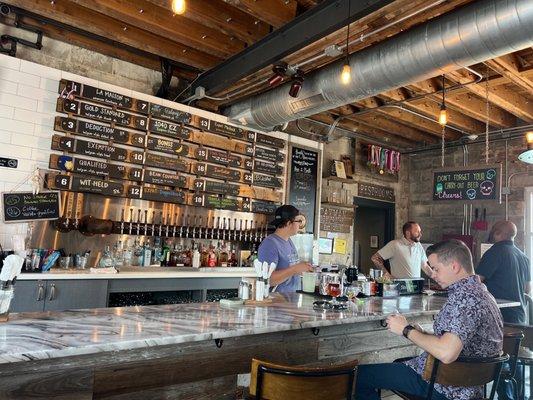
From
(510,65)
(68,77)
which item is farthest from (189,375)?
(510,65)

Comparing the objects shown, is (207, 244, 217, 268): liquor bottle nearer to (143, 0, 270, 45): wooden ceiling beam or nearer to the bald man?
(143, 0, 270, 45): wooden ceiling beam

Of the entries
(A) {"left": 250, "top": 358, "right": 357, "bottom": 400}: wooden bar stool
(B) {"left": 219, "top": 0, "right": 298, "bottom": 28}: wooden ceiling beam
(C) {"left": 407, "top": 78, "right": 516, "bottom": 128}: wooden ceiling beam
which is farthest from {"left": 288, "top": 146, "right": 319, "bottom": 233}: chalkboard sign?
(A) {"left": 250, "top": 358, "right": 357, "bottom": 400}: wooden bar stool

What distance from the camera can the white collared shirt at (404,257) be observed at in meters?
5.31

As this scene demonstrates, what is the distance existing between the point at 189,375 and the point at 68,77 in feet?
12.2

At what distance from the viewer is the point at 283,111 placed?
4840 millimetres

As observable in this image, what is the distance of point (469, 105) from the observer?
5.84 m

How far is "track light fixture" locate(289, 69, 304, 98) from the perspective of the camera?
4281mm

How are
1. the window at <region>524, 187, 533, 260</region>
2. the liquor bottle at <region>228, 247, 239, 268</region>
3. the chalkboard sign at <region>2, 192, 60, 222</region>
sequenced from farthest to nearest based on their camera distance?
1. the window at <region>524, 187, 533, 260</region>
2. the liquor bottle at <region>228, 247, 239, 268</region>
3. the chalkboard sign at <region>2, 192, 60, 222</region>

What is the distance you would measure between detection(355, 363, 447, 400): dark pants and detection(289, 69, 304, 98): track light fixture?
9.28 ft

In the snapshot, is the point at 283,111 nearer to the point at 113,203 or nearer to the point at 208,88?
the point at 208,88

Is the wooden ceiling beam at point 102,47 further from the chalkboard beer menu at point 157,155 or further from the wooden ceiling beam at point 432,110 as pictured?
the wooden ceiling beam at point 432,110

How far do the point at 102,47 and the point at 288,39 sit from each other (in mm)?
2373

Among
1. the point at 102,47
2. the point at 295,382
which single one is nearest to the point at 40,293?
Result: the point at 102,47

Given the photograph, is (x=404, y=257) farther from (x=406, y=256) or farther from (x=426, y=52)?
(x=426, y=52)
